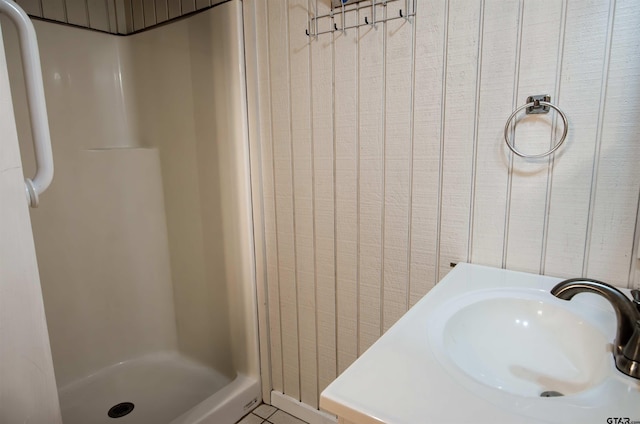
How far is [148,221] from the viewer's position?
1.85 m

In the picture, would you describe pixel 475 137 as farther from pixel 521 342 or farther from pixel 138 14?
pixel 138 14

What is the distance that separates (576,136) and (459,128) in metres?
0.27

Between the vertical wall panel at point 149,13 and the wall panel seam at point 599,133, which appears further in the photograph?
the vertical wall panel at point 149,13

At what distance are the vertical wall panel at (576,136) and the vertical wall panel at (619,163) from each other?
0.07 ft

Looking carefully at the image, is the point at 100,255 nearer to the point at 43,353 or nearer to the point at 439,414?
the point at 43,353

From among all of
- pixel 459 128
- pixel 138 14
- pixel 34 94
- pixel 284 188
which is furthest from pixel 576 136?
pixel 138 14

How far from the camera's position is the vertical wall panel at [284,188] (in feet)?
4.40

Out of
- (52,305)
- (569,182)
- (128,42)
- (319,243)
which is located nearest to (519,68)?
(569,182)

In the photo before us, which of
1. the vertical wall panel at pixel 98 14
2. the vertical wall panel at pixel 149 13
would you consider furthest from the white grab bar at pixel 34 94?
the vertical wall panel at pixel 98 14

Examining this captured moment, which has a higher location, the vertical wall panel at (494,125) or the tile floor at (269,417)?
the vertical wall panel at (494,125)

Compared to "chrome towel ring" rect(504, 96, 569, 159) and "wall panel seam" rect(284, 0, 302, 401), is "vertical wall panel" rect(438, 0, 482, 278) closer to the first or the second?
"chrome towel ring" rect(504, 96, 569, 159)

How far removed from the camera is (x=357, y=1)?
45.3 inches

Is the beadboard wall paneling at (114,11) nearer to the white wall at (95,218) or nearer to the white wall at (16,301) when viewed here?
the white wall at (95,218)

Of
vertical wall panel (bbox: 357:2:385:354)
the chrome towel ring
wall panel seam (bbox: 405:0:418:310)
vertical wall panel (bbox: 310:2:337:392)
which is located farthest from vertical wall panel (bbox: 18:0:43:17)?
the chrome towel ring
